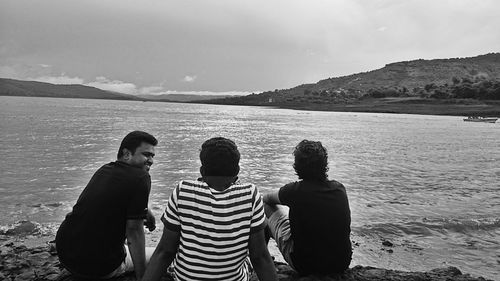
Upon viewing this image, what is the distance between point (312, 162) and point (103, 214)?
231cm

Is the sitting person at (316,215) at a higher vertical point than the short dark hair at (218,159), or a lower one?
lower

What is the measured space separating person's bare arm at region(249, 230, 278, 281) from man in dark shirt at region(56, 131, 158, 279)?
1222 mm

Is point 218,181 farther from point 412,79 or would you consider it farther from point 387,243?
point 412,79

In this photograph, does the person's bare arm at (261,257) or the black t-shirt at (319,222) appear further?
the black t-shirt at (319,222)

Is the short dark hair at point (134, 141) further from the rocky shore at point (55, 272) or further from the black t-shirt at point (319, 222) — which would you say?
the black t-shirt at point (319, 222)

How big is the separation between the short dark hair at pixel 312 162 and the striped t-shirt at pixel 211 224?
130cm

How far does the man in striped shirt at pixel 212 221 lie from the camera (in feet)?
11.2

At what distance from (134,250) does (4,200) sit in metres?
8.48

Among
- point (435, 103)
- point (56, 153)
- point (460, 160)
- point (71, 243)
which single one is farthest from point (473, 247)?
point (435, 103)

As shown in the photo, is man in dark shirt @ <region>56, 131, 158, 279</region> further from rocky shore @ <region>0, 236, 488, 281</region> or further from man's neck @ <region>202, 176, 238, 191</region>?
man's neck @ <region>202, 176, 238, 191</region>

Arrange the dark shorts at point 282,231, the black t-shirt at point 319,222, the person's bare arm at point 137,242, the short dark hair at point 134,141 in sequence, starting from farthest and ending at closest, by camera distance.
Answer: the dark shorts at point 282,231, the black t-shirt at point 319,222, the short dark hair at point 134,141, the person's bare arm at point 137,242

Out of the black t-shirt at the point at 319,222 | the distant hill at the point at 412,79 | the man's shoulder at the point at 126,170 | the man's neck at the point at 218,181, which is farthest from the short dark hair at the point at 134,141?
the distant hill at the point at 412,79

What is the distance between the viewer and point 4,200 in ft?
35.9

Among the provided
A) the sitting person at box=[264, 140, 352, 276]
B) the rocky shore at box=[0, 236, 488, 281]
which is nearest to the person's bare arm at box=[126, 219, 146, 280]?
the rocky shore at box=[0, 236, 488, 281]
